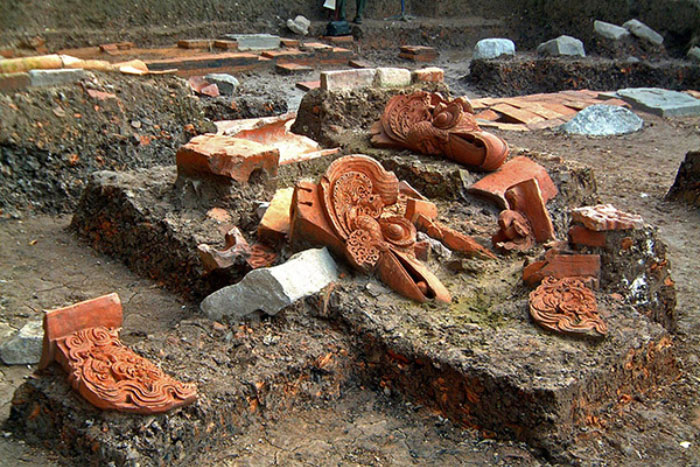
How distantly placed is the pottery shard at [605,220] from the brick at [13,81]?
4.74 metres

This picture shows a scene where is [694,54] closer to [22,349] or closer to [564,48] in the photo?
[564,48]

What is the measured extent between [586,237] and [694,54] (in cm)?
1165

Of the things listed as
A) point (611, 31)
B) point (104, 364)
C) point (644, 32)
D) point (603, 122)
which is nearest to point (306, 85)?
point (603, 122)

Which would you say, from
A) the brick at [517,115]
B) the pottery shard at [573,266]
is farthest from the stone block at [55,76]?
the brick at [517,115]


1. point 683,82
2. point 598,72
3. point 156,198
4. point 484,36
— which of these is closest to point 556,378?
point 156,198

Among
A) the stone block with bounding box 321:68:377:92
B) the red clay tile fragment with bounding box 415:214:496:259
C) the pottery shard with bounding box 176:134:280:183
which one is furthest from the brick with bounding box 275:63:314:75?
the red clay tile fragment with bounding box 415:214:496:259

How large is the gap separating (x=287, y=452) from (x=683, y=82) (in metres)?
12.6

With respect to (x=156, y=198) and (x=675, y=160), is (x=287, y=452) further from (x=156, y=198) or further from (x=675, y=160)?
(x=675, y=160)

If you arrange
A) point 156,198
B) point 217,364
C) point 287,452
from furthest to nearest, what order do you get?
point 156,198, point 217,364, point 287,452

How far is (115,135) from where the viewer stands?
6496mm

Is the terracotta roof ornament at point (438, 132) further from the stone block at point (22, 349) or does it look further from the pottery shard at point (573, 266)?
the stone block at point (22, 349)

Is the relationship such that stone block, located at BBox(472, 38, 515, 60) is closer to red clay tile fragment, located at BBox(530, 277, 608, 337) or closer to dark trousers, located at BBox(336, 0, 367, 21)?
dark trousers, located at BBox(336, 0, 367, 21)

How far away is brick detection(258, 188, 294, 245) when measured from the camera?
4680 mm

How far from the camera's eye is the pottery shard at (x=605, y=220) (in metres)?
4.04
